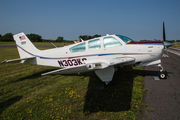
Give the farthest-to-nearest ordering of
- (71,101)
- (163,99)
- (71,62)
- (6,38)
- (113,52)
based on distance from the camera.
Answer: (6,38)
(71,62)
(113,52)
(71,101)
(163,99)

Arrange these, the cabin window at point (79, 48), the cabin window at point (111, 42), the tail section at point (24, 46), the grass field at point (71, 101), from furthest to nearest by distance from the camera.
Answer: the tail section at point (24, 46) < the cabin window at point (79, 48) < the cabin window at point (111, 42) < the grass field at point (71, 101)

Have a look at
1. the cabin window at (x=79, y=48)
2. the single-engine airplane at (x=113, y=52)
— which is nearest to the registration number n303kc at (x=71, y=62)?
the single-engine airplane at (x=113, y=52)

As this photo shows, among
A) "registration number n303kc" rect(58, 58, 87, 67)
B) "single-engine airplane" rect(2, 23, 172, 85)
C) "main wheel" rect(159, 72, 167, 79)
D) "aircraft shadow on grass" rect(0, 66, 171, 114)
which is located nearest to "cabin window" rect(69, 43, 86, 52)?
"single-engine airplane" rect(2, 23, 172, 85)

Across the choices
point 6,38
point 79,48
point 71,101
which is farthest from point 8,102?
point 6,38

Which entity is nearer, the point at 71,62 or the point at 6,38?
the point at 71,62

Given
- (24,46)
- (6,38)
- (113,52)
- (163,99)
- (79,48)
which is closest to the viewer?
(163,99)

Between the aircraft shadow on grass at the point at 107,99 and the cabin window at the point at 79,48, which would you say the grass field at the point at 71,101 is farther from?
the cabin window at the point at 79,48

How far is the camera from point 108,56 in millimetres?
5449

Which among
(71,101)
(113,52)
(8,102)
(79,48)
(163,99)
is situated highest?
(79,48)

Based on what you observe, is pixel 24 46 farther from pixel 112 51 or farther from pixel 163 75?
pixel 163 75

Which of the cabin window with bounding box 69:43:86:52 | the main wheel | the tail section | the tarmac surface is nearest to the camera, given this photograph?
the tarmac surface

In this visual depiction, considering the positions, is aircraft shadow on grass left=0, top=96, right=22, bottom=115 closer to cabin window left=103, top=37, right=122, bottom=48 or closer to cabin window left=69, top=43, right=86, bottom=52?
cabin window left=69, top=43, right=86, bottom=52

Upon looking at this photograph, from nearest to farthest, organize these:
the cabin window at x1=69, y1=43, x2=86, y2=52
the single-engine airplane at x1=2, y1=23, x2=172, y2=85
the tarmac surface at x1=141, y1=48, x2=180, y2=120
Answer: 1. the tarmac surface at x1=141, y1=48, x2=180, y2=120
2. the single-engine airplane at x1=2, y1=23, x2=172, y2=85
3. the cabin window at x1=69, y1=43, x2=86, y2=52

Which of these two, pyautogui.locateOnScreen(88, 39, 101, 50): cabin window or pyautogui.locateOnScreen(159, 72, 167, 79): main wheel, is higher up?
pyautogui.locateOnScreen(88, 39, 101, 50): cabin window
